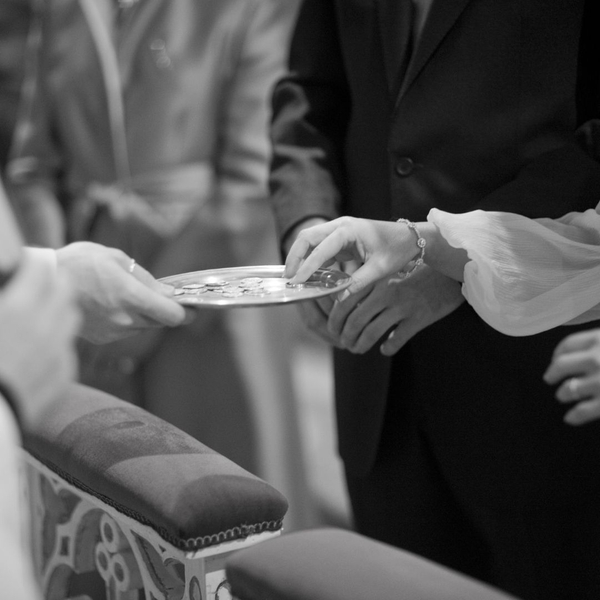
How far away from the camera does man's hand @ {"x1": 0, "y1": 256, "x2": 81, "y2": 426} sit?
67 centimetres

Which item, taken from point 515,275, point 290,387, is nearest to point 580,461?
point 515,275

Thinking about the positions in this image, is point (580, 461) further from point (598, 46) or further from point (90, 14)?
point (90, 14)

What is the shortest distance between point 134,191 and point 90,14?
1.22ft

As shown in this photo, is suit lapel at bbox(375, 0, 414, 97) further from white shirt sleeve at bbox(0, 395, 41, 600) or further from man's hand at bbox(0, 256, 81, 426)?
white shirt sleeve at bbox(0, 395, 41, 600)

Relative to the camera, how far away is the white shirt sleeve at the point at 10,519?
0.61 m

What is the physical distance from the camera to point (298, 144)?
1358 mm

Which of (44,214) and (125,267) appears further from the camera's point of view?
(44,214)

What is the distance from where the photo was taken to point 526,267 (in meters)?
1.09

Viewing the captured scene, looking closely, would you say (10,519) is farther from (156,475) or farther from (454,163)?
(454,163)

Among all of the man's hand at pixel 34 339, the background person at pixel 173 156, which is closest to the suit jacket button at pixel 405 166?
the man's hand at pixel 34 339

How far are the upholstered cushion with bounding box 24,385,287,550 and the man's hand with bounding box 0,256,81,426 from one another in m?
0.23

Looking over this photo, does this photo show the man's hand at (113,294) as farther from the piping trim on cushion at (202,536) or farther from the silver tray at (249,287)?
the piping trim on cushion at (202,536)

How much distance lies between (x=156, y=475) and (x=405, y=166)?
51 centimetres

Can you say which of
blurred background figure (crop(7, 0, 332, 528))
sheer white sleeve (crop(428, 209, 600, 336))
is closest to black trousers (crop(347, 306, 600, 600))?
sheer white sleeve (crop(428, 209, 600, 336))
